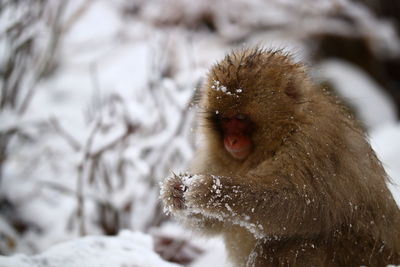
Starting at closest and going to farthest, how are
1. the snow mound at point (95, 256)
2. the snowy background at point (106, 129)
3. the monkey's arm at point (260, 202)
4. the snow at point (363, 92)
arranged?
the monkey's arm at point (260, 202) < the snow mound at point (95, 256) < the snowy background at point (106, 129) < the snow at point (363, 92)

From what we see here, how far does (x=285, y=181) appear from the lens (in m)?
2.41

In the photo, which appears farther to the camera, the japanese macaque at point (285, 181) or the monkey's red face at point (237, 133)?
the monkey's red face at point (237, 133)

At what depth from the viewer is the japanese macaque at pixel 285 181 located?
2332mm

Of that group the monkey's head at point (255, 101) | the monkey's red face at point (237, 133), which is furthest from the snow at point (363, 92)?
the monkey's red face at point (237, 133)

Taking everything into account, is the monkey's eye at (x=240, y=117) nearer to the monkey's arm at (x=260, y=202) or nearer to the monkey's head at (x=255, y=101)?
the monkey's head at (x=255, y=101)

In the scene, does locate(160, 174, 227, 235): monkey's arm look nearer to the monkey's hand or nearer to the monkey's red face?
the monkey's hand

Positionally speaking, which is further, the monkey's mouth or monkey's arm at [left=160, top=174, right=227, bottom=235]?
the monkey's mouth

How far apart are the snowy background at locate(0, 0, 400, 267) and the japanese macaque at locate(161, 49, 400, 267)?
34 centimetres

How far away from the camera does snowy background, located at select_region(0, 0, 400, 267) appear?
12.6ft

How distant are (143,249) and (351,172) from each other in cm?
106

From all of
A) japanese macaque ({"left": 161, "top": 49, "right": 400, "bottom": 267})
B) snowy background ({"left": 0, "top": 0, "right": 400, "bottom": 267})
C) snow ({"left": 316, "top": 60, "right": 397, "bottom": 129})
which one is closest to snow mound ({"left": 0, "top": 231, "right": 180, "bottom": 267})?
snowy background ({"left": 0, "top": 0, "right": 400, "bottom": 267})

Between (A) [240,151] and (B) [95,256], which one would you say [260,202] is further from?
(B) [95,256]

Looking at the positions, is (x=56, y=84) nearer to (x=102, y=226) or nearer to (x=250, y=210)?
(x=102, y=226)

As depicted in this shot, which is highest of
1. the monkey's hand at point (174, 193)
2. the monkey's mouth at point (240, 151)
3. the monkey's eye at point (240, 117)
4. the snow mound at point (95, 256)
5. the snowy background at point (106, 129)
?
the snowy background at point (106, 129)
